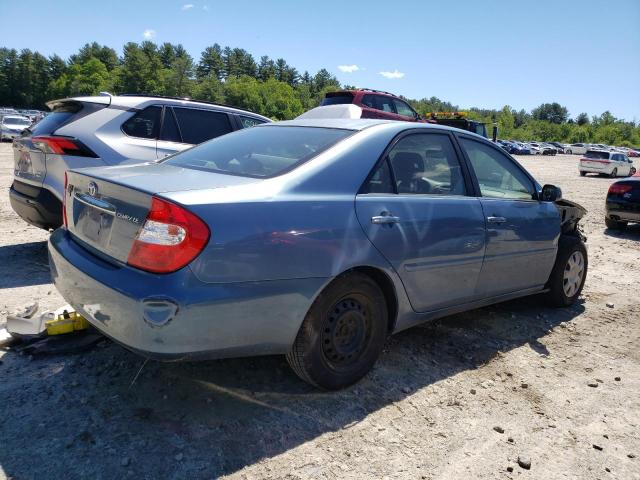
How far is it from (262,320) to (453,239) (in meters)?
1.55

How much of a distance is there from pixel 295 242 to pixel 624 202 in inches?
372

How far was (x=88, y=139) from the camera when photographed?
507 cm

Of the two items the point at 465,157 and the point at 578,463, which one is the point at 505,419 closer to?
the point at 578,463

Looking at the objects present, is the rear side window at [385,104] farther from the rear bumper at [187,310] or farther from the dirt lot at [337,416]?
the rear bumper at [187,310]

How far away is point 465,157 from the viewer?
12.4 feet

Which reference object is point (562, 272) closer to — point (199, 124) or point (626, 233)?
point (199, 124)

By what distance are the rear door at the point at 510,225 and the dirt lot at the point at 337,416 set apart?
56 cm

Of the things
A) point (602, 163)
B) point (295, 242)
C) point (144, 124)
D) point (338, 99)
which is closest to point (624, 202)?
point (338, 99)

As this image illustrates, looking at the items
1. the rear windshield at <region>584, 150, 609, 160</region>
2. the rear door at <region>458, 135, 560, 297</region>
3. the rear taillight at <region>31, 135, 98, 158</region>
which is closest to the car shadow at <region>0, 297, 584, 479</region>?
the rear door at <region>458, 135, 560, 297</region>

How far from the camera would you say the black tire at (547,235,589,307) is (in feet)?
15.4

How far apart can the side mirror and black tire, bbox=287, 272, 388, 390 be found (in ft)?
6.99

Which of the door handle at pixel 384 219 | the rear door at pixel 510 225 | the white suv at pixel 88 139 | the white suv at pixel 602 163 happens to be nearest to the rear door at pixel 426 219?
the door handle at pixel 384 219

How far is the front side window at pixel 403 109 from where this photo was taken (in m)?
14.6

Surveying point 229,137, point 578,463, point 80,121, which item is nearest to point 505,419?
point 578,463
